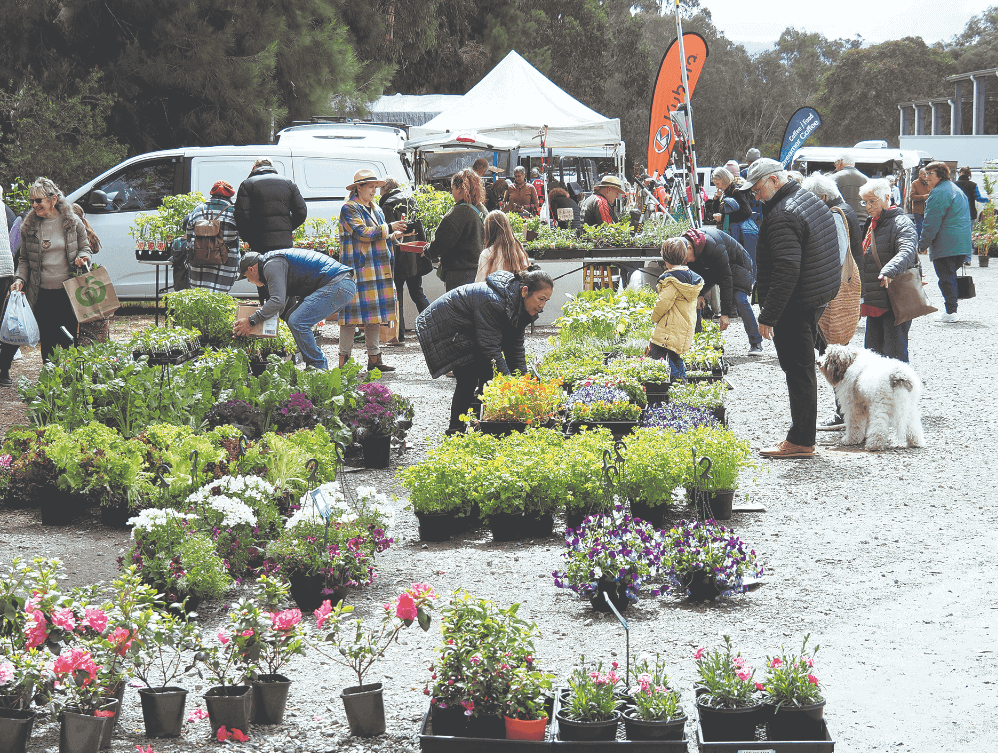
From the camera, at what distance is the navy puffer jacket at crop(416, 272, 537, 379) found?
681 cm

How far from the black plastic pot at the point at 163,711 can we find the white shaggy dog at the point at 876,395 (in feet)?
17.4

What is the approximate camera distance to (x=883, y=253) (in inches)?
322

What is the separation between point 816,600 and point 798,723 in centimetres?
152

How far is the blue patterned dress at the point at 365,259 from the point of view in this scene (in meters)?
9.59

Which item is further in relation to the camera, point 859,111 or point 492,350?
point 859,111

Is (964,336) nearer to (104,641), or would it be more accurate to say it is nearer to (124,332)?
(124,332)

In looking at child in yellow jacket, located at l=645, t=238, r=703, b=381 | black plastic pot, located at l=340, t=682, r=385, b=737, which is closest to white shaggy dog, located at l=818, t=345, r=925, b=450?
child in yellow jacket, located at l=645, t=238, r=703, b=381

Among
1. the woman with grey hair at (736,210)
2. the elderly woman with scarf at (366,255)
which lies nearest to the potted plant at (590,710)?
the elderly woman with scarf at (366,255)

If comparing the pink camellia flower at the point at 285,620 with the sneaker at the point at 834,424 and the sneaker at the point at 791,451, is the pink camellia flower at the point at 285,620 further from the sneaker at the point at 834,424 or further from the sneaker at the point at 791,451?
the sneaker at the point at 834,424

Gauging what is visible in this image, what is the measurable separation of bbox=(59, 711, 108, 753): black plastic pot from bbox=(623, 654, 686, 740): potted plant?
1552mm

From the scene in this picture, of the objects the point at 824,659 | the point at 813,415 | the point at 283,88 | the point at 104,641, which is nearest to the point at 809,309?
the point at 813,415

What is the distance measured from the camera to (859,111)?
232 ft

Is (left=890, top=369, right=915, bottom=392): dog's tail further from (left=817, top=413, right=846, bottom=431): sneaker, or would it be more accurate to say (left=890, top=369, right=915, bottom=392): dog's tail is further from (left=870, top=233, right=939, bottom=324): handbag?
(left=870, top=233, right=939, bottom=324): handbag

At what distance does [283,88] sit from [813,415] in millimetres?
14992
